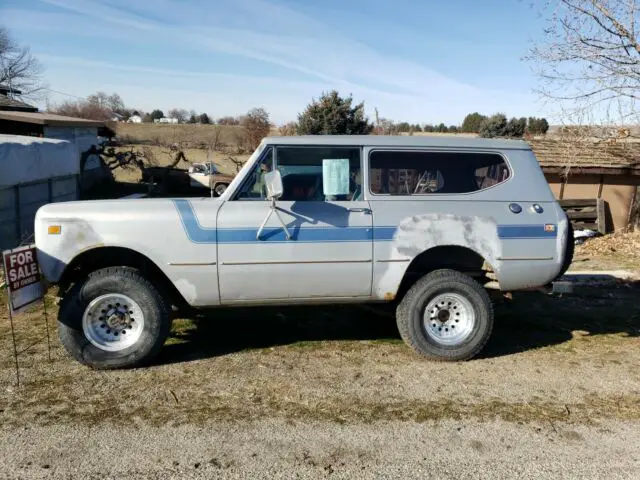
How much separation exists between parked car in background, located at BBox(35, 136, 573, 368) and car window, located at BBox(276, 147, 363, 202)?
0.01 m

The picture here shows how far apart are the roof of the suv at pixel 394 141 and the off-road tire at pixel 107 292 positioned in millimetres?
1736

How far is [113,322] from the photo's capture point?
472cm

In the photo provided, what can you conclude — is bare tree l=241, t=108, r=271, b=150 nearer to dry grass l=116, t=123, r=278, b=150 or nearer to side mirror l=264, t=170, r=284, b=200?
dry grass l=116, t=123, r=278, b=150

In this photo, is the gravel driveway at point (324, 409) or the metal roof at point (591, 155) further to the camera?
the metal roof at point (591, 155)

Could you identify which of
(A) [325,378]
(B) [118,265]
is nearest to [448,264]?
(A) [325,378]

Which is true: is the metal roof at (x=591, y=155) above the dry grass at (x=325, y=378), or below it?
above

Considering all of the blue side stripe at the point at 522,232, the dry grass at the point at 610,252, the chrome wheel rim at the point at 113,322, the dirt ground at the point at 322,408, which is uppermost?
the blue side stripe at the point at 522,232

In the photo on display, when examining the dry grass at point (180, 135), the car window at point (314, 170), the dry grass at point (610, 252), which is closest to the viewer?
the car window at point (314, 170)

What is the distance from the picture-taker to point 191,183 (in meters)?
22.0

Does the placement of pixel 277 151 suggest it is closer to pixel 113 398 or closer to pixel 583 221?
pixel 113 398

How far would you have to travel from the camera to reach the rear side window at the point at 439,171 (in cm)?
503

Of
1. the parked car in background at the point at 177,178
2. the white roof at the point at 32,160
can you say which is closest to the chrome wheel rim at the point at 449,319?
the white roof at the point at 32,160

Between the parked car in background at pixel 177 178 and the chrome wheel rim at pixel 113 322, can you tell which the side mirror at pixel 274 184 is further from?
the parked car in background at pixel 177 178

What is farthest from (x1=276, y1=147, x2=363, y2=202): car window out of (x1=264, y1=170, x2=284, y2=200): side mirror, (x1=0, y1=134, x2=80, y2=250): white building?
(x1=0, y1=134, x2=80, y2=250): white building
